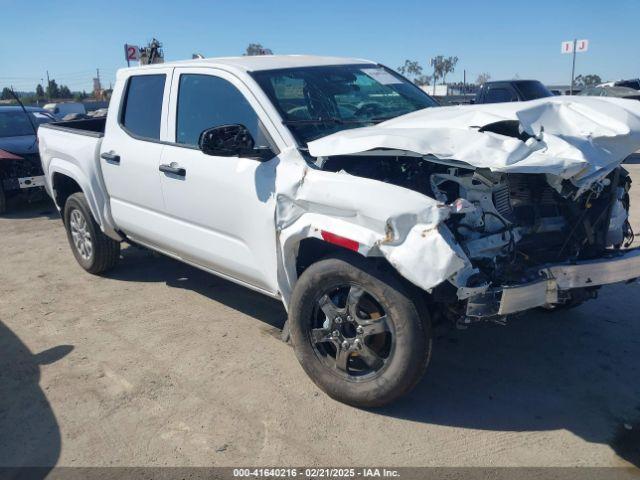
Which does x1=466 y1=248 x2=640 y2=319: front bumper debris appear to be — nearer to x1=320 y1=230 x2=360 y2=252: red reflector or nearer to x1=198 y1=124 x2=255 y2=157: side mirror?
x1=320 y1=230 x2=360 y2=252: red reflector

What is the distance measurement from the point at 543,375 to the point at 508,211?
47.1 inches

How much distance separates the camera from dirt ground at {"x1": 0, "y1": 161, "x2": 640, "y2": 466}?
2.97 m

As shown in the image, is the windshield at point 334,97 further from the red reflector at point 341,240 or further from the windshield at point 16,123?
the windshield at point 16,123

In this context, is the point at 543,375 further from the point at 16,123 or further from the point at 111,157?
the point at 16,123

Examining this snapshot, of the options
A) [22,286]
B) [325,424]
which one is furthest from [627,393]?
[22,286]

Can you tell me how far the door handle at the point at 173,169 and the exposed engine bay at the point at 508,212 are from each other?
4.11 ft

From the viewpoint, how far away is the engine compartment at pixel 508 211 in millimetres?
3008

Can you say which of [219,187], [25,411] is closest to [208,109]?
[219,187]

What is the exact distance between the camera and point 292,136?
11.5 feet

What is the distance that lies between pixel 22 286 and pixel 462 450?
4689 mm

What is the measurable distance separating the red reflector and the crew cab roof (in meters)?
1.48

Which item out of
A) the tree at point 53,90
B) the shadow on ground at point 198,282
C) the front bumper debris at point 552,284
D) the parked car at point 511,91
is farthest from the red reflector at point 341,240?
the tree at point 53,90

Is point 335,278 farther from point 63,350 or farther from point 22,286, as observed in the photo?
point 22,286

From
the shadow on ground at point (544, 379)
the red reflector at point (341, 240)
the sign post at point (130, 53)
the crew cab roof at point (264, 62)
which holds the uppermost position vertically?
the sign post at point (130, 53)
